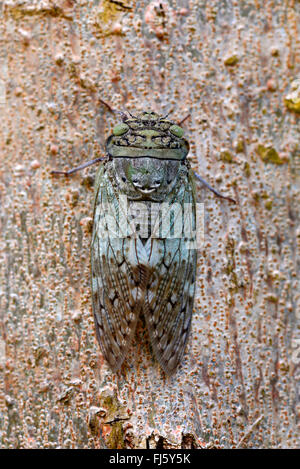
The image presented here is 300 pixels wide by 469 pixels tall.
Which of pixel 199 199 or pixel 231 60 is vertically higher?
pixel 231 60

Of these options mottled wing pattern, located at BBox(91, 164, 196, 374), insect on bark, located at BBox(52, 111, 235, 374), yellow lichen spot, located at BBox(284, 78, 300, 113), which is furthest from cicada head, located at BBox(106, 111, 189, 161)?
yellow lichen spot, located at BBox(284, 78, 300, 113)

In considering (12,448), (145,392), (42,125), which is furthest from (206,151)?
(12,448)

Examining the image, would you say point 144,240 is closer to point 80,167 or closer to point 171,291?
point 171,291

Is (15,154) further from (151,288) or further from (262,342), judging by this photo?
(262,342)

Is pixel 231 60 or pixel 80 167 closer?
pixel 80 167

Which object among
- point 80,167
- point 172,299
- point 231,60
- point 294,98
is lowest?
point 172,299

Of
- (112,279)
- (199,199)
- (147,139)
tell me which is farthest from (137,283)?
(147,139)

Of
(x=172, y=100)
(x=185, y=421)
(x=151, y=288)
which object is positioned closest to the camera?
(x=185, y=421)
